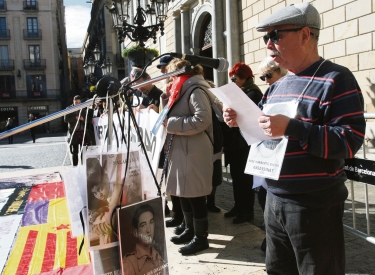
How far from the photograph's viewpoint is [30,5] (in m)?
46.3

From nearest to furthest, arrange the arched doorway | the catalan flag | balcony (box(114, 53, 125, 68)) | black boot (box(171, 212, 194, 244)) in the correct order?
the catalan flag, black boot (box(171, 212, 194, 244)), the arched doorway, balcony (box(114, 53, 125, 68))

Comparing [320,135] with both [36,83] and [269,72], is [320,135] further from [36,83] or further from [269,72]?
[36,83]

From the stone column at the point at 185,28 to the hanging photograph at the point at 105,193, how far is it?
12.3 m

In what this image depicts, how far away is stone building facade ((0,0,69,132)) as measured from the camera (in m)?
44.9

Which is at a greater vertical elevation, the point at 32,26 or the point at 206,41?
the point at 32,26

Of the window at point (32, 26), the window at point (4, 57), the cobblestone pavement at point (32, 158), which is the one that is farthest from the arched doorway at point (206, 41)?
the window at point (32, 26)

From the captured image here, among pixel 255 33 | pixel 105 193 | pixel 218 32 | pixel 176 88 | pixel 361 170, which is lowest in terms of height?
pixel 361 170

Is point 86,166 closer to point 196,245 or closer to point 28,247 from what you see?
point 196,245

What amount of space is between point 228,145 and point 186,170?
1037mm

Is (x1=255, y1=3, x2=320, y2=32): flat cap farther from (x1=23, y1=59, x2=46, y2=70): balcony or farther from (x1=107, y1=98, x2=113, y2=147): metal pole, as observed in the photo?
(x1=23, y1=59, x2=46, y2=70): balcony

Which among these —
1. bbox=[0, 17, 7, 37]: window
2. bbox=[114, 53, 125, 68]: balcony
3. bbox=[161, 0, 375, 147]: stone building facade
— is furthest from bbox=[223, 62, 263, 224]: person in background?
bbox=[0, 17, 7, 37]: window

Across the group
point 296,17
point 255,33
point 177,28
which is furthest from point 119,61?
point 296,17

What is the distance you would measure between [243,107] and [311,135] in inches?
13.8

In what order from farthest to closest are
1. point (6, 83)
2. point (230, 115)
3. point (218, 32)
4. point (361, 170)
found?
point (6, 83)
point (218, 32)
point (361, 170)
point (230, 115)
